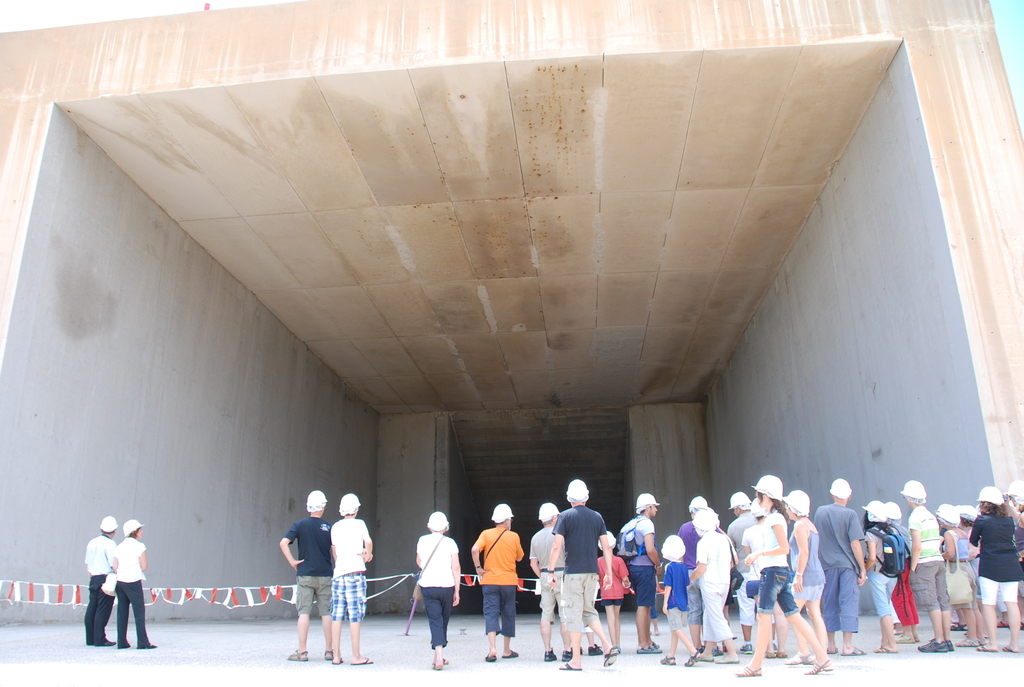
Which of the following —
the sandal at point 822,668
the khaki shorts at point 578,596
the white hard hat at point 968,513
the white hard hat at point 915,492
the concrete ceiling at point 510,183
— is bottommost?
the sandal at point 822,668

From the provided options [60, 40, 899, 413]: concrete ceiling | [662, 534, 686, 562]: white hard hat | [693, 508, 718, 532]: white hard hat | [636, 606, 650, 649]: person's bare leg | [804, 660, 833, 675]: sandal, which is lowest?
[804, 660, 833, 675]: sandal

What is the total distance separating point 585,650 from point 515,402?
12.9m

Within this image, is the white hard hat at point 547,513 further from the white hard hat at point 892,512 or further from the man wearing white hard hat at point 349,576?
the white hard hat at point 892,512

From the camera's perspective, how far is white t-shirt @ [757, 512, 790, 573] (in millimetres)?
4871

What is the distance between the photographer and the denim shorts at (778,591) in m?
4.84

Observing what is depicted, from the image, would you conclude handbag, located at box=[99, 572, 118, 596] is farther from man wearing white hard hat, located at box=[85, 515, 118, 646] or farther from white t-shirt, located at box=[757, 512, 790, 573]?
white t-shirt, located at box=[757, 512, 790, 573]

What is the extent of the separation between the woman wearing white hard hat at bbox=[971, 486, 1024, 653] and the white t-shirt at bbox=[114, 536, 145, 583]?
6.53 m

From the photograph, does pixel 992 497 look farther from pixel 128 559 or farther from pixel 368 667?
pixel 128 559

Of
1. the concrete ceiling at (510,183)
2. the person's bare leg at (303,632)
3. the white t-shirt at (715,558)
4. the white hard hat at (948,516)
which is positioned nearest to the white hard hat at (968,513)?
the white hard hat at (948,516)

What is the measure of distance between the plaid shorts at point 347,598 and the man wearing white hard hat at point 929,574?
430 centimetres

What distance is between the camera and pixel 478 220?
35.6 ft

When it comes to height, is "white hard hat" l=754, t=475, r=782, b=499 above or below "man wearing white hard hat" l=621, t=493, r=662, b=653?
above

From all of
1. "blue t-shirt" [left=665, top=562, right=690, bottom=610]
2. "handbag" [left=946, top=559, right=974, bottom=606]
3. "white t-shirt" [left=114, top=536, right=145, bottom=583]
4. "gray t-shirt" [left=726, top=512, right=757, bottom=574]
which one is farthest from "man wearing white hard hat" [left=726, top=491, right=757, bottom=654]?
"white t-shirt" [left=114, top=536, right=145, bottom=583]

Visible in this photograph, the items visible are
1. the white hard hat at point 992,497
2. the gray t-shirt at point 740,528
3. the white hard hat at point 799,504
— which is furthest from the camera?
the gray t-shirt at point 740,528
